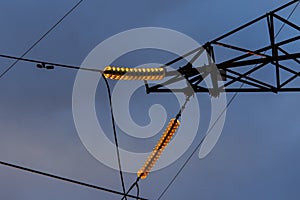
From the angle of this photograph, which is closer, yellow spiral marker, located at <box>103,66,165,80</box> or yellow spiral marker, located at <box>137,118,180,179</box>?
yellow spiral marker, located at <box>103,66,165,80</box>

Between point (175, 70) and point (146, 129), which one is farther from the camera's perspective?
point (146, 129)

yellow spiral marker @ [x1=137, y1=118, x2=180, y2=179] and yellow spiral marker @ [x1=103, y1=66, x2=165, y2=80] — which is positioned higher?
yellow spiral marker @ [x1=103, y1=66, x2=165, y2=80]

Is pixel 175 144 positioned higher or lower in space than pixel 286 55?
lower

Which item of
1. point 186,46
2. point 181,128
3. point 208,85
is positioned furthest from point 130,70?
point 181,128

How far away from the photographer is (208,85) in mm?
12281

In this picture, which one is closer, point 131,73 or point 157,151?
point 131,73

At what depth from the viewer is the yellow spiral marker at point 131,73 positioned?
388 inches

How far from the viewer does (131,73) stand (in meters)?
10.1

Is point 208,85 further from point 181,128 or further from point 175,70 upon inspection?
point 181,128

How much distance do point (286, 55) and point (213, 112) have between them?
4879 millimetres

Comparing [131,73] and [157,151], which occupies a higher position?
[131,73]

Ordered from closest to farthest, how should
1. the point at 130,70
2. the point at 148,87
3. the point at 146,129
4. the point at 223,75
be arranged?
1. the point at 130,70
2. the point at 223,75
3. the point at 148,87
4. the point at 146,129

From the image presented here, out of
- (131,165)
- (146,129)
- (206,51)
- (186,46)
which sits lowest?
(131,165)

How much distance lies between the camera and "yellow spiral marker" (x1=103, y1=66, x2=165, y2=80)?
9.85 meters
